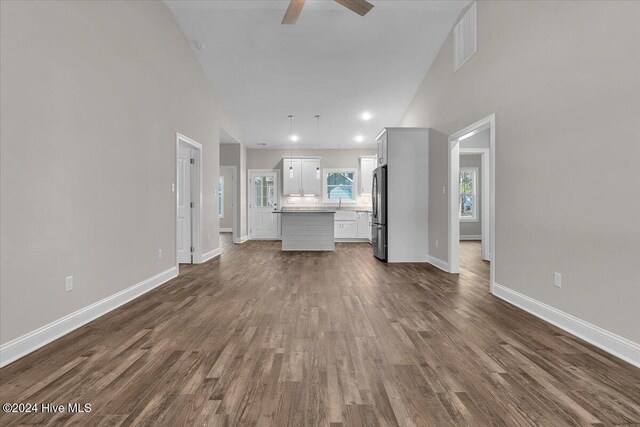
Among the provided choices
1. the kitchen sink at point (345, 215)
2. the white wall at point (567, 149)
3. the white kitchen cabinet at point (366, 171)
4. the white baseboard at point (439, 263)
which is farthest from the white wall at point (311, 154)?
the white wall at point (567, 149)

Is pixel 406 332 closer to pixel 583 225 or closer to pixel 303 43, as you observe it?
pixel 583 225

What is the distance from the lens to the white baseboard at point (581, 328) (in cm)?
216

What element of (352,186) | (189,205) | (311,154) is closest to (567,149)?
(189,205)

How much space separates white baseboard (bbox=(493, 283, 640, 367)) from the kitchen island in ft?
14.4

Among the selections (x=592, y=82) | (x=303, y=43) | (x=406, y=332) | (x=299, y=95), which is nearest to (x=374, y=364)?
(x=406, y=332)

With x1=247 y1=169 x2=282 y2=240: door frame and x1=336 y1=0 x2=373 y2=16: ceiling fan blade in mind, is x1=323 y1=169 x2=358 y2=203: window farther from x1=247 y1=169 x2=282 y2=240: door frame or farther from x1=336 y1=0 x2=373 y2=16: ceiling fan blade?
x1=336 y1=0 x2=373 y2=16: ceiling fan blade

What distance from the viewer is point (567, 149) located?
8.96 ft

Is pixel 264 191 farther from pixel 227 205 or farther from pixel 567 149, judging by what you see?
pixel 567 149

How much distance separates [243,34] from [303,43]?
3.12 feet

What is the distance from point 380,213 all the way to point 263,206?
4.75 metres

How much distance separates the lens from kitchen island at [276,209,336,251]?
24.6 ft

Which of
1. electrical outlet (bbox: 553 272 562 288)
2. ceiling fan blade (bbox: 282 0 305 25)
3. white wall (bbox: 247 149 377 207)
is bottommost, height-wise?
electrical outlet (bbox: 553 272 562 288)

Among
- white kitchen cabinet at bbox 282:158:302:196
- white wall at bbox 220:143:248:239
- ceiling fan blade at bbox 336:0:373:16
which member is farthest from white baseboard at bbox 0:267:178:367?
white kitchen cabinet at bbox 282:158:302:196

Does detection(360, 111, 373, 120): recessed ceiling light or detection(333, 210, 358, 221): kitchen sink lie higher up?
detection(360, 111, 373, 120): recessed ceiling light
